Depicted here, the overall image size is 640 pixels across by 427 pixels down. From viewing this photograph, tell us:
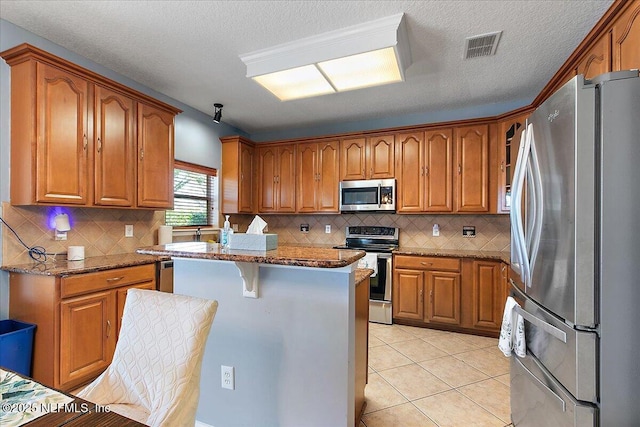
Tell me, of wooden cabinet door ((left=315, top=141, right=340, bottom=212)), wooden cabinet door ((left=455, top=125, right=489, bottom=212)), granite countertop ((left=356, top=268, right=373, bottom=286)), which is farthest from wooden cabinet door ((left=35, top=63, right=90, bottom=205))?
wooden cabinet door ((left=455, top=125, right=489, bottom=212))

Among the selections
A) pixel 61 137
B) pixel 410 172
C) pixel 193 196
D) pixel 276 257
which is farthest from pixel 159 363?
pixel 410 172

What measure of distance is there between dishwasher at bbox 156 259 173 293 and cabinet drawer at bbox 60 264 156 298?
2.3 inches

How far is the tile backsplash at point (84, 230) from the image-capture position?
2250 mm

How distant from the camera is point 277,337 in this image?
1.63 m

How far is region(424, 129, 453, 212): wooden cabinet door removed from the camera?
3680 mm

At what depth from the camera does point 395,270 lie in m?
3.67

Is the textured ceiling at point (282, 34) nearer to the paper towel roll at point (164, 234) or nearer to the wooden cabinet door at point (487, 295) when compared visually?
the paper towel roll at point (164, 234)

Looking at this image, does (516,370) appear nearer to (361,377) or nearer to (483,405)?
(483,405)

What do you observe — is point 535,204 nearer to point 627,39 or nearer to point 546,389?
point 546,389

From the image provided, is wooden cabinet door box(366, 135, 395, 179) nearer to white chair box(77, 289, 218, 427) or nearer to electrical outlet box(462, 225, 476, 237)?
electrical outlet box(462, 225, 476, 237)

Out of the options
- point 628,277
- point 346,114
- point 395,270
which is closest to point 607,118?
point 628,277

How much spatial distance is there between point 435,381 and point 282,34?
9.64ft

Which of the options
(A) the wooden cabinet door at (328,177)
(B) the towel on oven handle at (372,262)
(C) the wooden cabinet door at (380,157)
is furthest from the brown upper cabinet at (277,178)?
(B) the towel on oven handle at (372,262)

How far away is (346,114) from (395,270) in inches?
84.7
